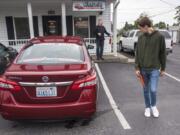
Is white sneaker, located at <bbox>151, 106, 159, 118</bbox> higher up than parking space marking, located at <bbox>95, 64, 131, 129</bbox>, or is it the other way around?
white sneaker, located at <bbox>151, 106, 159, 118</bbox>

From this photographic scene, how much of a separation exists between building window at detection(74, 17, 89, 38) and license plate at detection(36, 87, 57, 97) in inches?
392

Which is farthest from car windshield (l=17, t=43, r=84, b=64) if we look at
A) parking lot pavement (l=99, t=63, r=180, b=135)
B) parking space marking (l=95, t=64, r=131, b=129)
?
parking lot pavement (l=99, t=63, r=180, b=135)

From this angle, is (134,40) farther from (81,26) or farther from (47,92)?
(47,92)

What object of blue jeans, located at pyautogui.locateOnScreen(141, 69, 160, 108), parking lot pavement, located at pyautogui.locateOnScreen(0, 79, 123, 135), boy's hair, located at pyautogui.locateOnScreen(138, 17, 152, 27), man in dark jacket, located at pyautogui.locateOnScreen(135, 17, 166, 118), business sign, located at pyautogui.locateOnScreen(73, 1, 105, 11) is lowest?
parking lot pavement, located at pyautogui.locateOnScreen(0, 79, 123, 135)

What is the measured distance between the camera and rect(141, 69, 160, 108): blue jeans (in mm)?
4199

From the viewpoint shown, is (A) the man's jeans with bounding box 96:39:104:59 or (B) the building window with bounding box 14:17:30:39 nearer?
(A) the man's jeans with bounding box 96:39:104:59

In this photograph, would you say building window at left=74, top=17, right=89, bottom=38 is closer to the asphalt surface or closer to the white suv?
the white suv

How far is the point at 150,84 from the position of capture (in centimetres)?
427

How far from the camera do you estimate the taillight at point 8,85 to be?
3.46 metres

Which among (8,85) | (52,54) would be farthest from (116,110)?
(8,85)

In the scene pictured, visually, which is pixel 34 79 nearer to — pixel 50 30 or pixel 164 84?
pixel 164 84

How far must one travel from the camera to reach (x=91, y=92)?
11.9ft

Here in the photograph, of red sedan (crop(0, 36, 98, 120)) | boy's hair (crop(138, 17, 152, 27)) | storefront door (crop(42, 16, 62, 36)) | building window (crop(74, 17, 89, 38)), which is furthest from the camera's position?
building window (crop(74, 17, 89, 38))

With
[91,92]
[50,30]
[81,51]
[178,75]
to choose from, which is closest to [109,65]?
[178,75]
